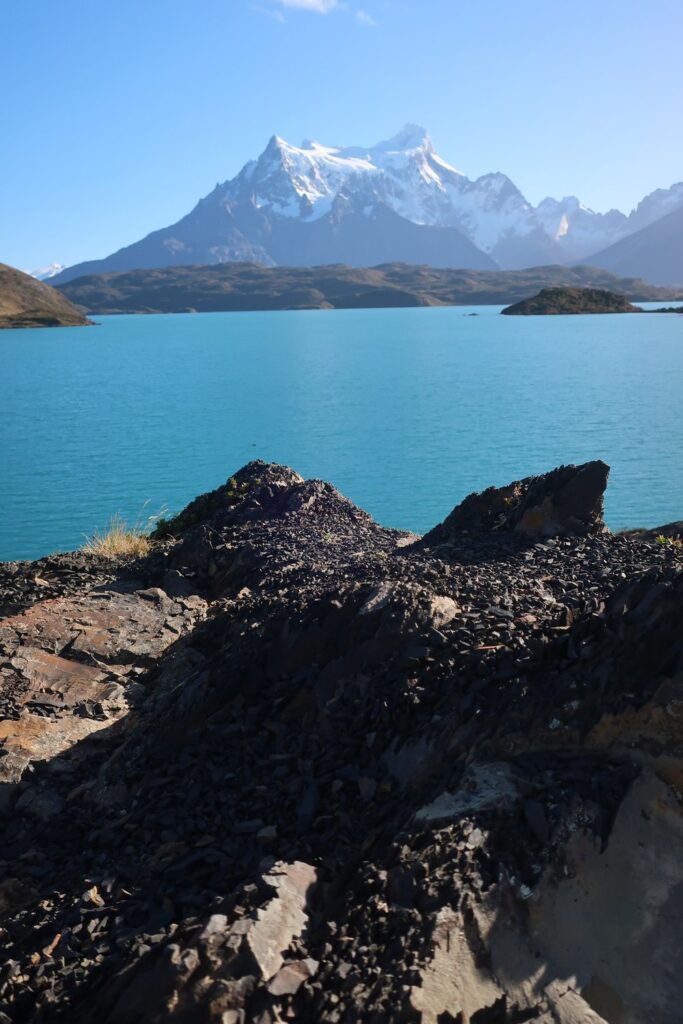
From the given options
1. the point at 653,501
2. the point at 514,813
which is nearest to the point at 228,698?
the point at 514,813

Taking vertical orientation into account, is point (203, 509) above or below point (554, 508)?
below

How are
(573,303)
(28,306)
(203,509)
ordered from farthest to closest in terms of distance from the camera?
1. (28,306)
2. (573,303)
3. (203,509)

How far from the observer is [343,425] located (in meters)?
49.9

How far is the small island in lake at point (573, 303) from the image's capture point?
590 ft

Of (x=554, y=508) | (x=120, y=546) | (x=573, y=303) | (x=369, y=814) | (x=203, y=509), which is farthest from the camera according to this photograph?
(x=573, y=303)

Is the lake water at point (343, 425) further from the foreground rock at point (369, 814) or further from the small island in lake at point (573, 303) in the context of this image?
the small island in lake at point (573, 303)

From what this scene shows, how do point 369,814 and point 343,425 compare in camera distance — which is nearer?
point 369,814

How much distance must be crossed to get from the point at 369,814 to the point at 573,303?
605ft

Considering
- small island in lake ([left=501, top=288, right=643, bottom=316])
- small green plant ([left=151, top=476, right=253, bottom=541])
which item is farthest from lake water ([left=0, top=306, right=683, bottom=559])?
small island in lake ([left=501, top=288, right=643, bottom=316])

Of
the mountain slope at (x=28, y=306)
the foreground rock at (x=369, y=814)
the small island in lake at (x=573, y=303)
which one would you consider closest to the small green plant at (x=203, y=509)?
the foreground rock at (x=369, y=814)

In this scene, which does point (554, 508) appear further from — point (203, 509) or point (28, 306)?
point (28, 306)

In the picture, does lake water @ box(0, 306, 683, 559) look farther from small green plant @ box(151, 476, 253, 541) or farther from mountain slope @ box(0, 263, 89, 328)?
mountain slope @ box(0, 263, 89, 328)

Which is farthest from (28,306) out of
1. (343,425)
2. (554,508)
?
(554,508)

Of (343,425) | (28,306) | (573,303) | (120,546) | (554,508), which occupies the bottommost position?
(343,425)
